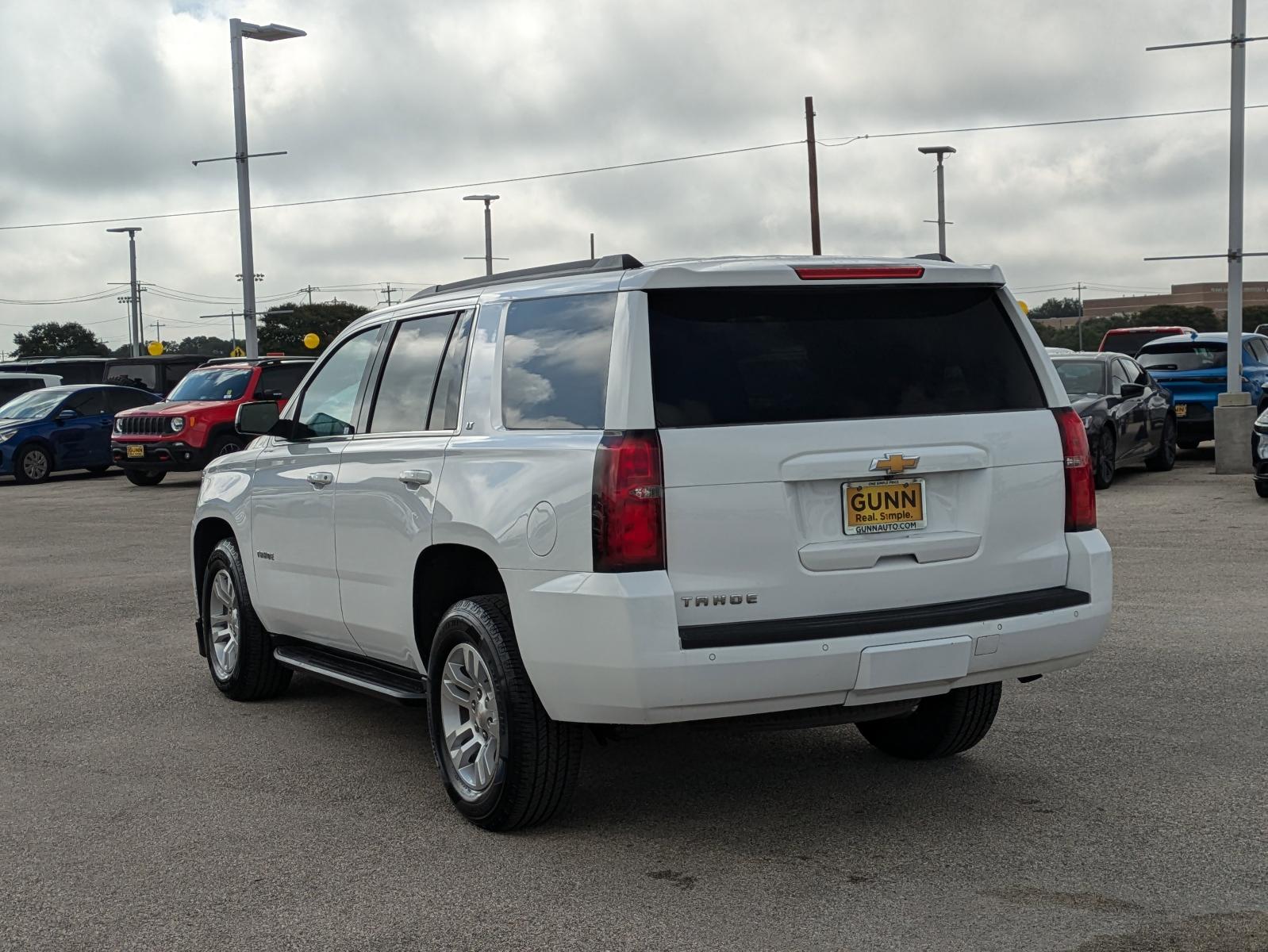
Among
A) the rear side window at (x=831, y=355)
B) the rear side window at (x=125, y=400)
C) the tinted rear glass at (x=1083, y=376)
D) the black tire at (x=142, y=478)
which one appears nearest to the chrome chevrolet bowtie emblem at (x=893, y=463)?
the rear side window at (x=831, y=355)

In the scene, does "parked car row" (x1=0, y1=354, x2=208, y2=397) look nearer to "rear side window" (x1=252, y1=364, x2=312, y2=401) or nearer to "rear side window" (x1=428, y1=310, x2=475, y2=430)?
"rear side window" (x1=252, y1=364, x2=312, y2=401)

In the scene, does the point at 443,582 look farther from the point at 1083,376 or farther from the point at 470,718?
the point at 1083,376

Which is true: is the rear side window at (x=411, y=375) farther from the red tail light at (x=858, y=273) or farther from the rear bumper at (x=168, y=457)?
the rear bumper at (x=168, y=457)

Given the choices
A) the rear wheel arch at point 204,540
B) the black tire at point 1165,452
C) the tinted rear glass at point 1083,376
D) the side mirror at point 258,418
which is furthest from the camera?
the black tire at point 1165,452

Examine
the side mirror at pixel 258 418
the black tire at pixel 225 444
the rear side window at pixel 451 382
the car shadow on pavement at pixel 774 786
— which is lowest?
the car shadow on pavement at pixel 774 786

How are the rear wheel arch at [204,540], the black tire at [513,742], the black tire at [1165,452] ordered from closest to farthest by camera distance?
the black tire at [513,742] < the rear wheel arch at [204,540] < the black tire at [1165,452]

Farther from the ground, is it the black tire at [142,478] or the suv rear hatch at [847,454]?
the suv rear hatch at [847,454]

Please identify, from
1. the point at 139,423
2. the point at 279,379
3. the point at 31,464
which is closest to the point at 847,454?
the point at 279,379

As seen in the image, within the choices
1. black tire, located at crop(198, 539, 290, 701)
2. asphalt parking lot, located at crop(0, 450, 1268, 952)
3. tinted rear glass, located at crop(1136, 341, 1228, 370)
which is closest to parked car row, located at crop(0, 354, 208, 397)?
tinted rear glass, located at crop(1136, 341, 1228, 370)

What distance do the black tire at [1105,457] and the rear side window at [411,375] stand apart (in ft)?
41.4

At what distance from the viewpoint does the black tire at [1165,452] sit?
65.9ft

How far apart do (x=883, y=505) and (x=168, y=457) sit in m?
19.3

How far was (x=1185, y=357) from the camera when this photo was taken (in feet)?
72.7

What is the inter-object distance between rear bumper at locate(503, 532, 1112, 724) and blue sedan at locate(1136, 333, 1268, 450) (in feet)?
57.7
